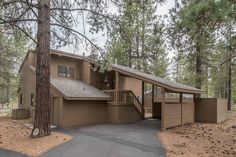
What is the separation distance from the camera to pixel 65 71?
21.5m

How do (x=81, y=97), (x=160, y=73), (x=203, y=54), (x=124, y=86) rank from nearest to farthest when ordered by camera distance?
1. (x=81, y=97)
2. (x=124, y=86)
3. (x=203, y=54)
4. (x=160, y=73)

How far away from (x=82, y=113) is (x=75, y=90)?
5.25 feet

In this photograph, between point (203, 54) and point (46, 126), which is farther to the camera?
point (203, 54)

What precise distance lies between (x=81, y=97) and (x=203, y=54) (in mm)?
15143

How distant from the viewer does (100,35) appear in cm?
1379

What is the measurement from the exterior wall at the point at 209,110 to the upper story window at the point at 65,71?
34.2ft

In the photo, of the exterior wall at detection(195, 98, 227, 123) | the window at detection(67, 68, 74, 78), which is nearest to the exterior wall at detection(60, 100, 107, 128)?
the window at detection(67, 68, 74, 78)

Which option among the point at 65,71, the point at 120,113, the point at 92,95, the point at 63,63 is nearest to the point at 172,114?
the point at 120,113

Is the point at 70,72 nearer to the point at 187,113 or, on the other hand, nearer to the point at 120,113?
the point at 120,113

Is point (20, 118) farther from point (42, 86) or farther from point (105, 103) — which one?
point (42, 86)

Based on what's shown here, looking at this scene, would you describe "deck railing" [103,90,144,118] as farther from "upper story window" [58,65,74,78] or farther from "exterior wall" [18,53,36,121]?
"exterior wall" [18,53,36,121]

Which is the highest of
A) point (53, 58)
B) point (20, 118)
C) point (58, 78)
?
point (53, 58)

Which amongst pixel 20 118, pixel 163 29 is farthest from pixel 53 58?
pixel 163 29

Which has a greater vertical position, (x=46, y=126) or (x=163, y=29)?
(x=163, y=29)
